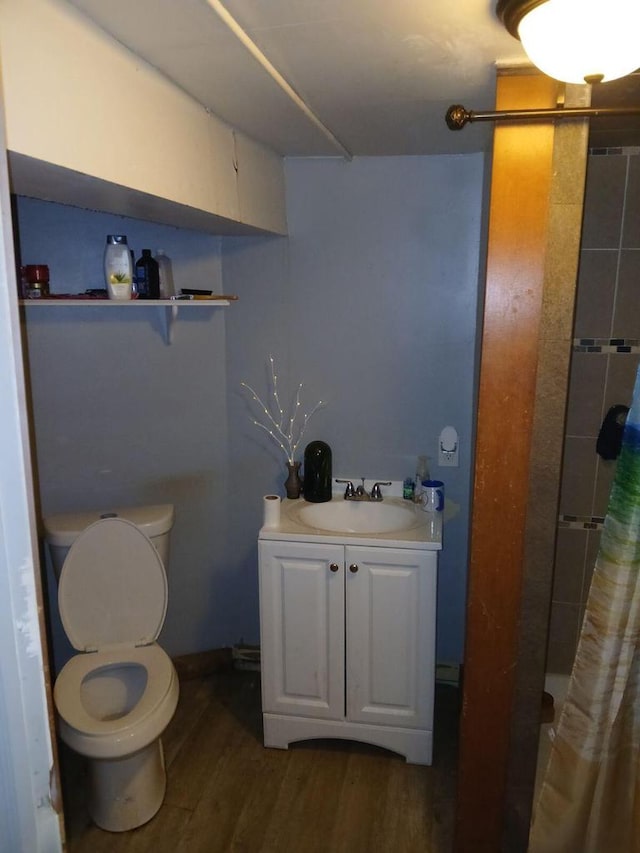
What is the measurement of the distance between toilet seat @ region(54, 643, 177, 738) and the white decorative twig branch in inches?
37.6

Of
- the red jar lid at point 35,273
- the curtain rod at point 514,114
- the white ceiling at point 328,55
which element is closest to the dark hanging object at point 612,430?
the white ceiling at point 328,55

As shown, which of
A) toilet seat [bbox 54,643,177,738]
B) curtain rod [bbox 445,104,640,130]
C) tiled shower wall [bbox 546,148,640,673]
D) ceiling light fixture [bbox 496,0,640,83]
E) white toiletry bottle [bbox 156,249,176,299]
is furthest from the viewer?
white toiletry bottle [bbox 156,249,176,299]

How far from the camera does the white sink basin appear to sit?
2609 millimetres

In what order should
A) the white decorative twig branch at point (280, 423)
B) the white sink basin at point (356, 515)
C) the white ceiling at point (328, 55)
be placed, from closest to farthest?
the white ceiling at point (328, 55), the white sink basin at point (356, 515), the white decorative twig branch at point (280, 423)

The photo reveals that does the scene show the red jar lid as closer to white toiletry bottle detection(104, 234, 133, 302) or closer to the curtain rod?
white toiletry bottle detection(104, 234, 133, 302)

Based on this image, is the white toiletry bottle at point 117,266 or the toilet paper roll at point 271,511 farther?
the toilet paper roll at point 271,511

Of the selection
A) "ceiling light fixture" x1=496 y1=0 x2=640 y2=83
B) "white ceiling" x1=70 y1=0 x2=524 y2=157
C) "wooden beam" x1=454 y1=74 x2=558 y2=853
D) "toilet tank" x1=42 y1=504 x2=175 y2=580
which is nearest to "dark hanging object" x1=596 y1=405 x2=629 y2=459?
"wooden beam" x1=454 y1=74 x2=558 y2=853

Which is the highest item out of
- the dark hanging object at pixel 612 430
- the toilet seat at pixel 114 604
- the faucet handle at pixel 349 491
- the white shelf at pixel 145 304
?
the white shelf at pixel 145 304

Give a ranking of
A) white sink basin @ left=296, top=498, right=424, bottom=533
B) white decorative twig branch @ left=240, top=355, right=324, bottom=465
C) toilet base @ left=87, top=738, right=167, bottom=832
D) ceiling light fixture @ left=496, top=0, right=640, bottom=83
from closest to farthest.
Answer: ceiling light fixture @ left=496, top=0, right=640, bottom=83
toilet base @ left=87, top=738, right=167, bottom=832
white sink basin @ left=296, top=498, right=424, bottom=533
white decorative twig branch @ left=240, top=355, right=324, bottom=465

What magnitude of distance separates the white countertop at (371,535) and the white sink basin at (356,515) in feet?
0.47

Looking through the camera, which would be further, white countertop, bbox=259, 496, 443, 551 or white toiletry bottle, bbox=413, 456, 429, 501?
white toiletry bottle, bbox=413, 456, 429, 501

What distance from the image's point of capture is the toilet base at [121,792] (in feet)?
6.91

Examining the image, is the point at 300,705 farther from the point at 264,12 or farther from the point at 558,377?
the point at 264,12

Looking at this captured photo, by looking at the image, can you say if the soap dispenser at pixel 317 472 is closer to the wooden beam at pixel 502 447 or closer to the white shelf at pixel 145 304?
the white shelf at pixel 145 304
